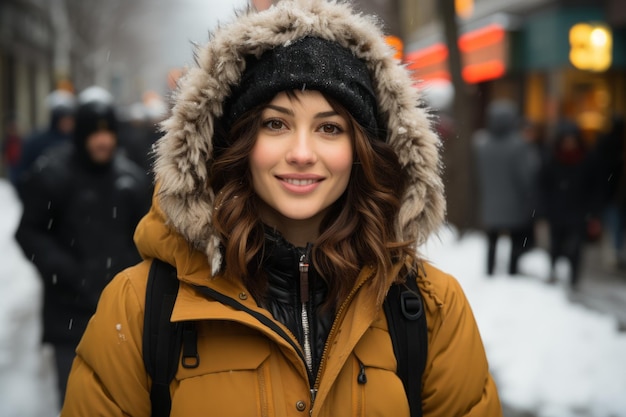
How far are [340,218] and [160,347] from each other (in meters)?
0.71

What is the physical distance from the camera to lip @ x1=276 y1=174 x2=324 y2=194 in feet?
7.63

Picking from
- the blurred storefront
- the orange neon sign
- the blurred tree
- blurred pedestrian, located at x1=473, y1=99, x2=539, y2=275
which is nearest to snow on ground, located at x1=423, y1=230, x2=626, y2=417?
blurred pedestrian, located at x1=473, y1=99, x2=539, y2=275

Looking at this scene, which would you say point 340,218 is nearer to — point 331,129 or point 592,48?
point 331,129

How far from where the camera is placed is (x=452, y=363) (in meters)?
2.38

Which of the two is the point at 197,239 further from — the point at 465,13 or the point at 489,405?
the point at 465,13

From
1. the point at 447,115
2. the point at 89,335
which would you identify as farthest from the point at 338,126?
the point at 447,115

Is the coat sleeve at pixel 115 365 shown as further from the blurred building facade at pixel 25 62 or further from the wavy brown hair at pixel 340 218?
the blurred building facade at pixel 25 62

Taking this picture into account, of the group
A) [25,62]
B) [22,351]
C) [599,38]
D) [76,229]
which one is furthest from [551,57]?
[25,62]

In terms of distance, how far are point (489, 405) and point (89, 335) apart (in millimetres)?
1287

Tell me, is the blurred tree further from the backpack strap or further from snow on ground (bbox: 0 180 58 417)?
the backpack strap

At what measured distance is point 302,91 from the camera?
2303mm

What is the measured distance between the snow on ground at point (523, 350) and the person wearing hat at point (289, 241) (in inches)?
115

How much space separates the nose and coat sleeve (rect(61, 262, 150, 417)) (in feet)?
1.98

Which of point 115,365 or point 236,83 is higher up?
point 236,83
